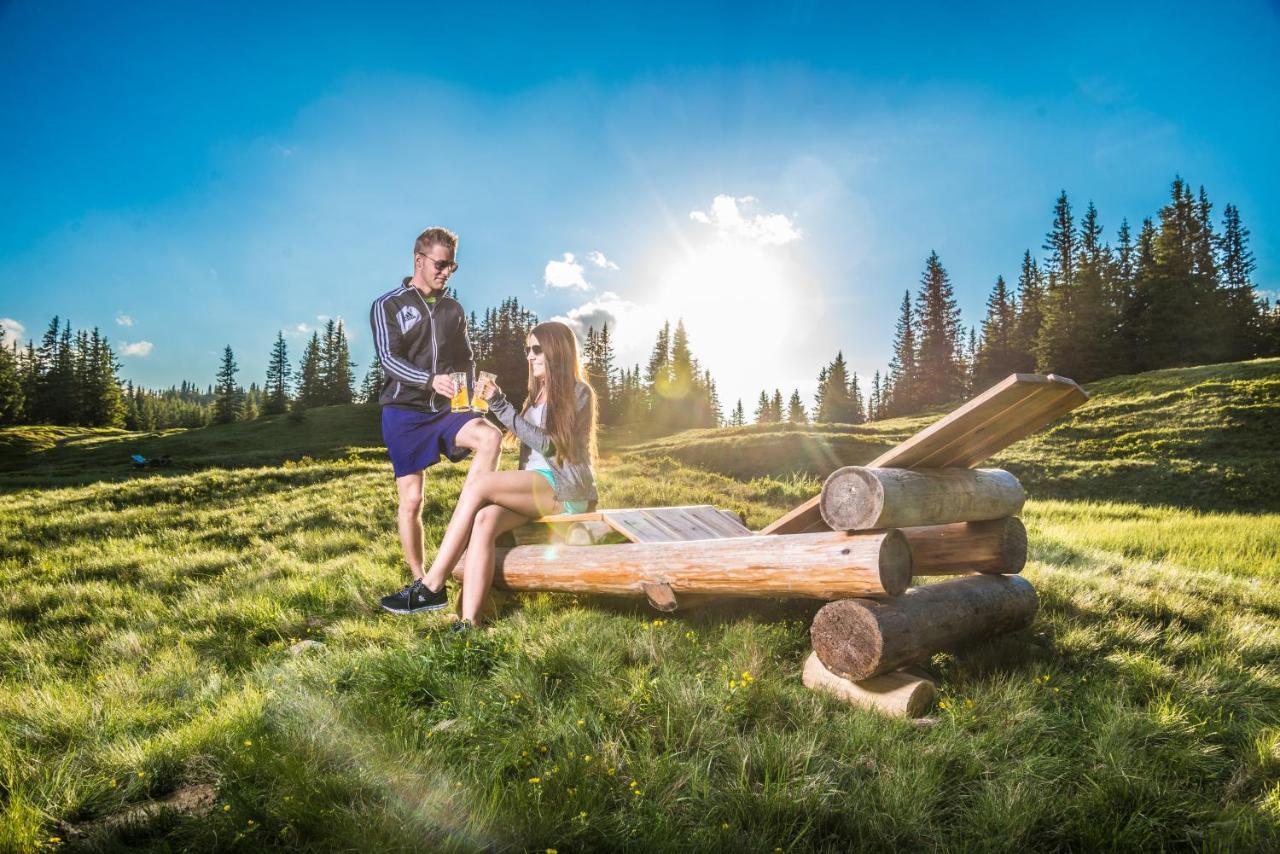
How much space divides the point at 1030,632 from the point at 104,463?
4814cm

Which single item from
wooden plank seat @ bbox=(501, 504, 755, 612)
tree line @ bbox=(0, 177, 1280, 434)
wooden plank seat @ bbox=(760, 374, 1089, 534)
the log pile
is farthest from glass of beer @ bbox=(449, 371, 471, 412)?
tree line @ bbox=(0, 177, 1280, 434)

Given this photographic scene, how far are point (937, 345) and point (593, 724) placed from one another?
68.6 metres

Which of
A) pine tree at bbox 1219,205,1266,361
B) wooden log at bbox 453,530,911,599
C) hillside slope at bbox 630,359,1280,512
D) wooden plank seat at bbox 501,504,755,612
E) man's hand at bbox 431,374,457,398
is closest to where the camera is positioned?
wooden log at bbox 453,530,911,599

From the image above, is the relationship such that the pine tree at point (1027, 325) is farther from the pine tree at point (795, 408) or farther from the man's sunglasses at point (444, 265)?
the man's sunglasses at point (444, 265)

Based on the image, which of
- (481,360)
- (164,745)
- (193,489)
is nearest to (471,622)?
(164,745)

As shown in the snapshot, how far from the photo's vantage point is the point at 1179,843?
103 inches

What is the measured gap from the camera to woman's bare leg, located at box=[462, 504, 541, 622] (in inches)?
203

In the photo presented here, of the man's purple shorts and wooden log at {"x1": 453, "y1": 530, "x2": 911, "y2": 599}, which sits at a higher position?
the man's purple shorts

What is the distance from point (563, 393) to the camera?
524 cm

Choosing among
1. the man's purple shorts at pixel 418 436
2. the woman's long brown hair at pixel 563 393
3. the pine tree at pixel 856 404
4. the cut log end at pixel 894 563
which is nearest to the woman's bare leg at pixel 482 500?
the woman's long brown hair at pixel 563 393

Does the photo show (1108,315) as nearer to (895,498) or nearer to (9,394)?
(895,498)

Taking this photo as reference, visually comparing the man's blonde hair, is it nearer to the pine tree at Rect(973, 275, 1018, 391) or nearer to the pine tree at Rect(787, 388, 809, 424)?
the pine tree at Rect(973, 275, 1018, 391)

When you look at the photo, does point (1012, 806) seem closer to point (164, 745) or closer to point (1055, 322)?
point (164, 745)

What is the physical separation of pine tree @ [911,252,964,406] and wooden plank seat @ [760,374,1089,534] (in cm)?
6379
